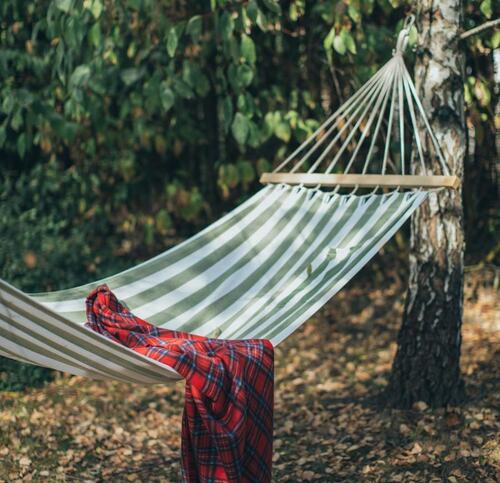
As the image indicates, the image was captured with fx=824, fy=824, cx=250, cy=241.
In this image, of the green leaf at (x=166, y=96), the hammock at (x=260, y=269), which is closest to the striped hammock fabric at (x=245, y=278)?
the hammock at (x=260, y=269)

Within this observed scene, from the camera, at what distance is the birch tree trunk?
2.59 metres

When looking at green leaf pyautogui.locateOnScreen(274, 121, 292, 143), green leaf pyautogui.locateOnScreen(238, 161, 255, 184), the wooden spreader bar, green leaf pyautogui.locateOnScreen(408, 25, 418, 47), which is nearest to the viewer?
the wooden spreader bar

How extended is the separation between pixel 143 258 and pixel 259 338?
2.68 metres

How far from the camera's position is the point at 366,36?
3.22 meters

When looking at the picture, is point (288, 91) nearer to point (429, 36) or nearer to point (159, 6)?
point (159, 6)

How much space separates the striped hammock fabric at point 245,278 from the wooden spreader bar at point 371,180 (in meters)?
0.03

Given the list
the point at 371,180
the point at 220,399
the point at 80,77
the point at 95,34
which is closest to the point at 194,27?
the point at 95,34

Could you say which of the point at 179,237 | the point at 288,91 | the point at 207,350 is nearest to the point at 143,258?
A: the point at 179,237

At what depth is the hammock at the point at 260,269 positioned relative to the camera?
1820 mm

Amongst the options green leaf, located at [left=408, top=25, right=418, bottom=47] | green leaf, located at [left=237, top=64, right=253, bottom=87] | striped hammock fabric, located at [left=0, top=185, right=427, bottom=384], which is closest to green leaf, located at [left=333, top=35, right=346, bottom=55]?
green leaf, located at [left=408, top=25, right=418, bottom=47]

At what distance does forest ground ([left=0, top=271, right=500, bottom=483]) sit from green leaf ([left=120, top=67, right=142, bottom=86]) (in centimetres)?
126

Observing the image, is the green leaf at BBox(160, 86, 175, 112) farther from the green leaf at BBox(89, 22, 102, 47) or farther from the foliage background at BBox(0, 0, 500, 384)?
the green leaf at BBox(89, 22, 102, 47)

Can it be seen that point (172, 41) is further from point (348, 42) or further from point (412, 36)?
point (412, 36)

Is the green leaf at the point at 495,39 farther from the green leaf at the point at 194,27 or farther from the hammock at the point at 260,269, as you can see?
the green leaf at the point at 194,27
